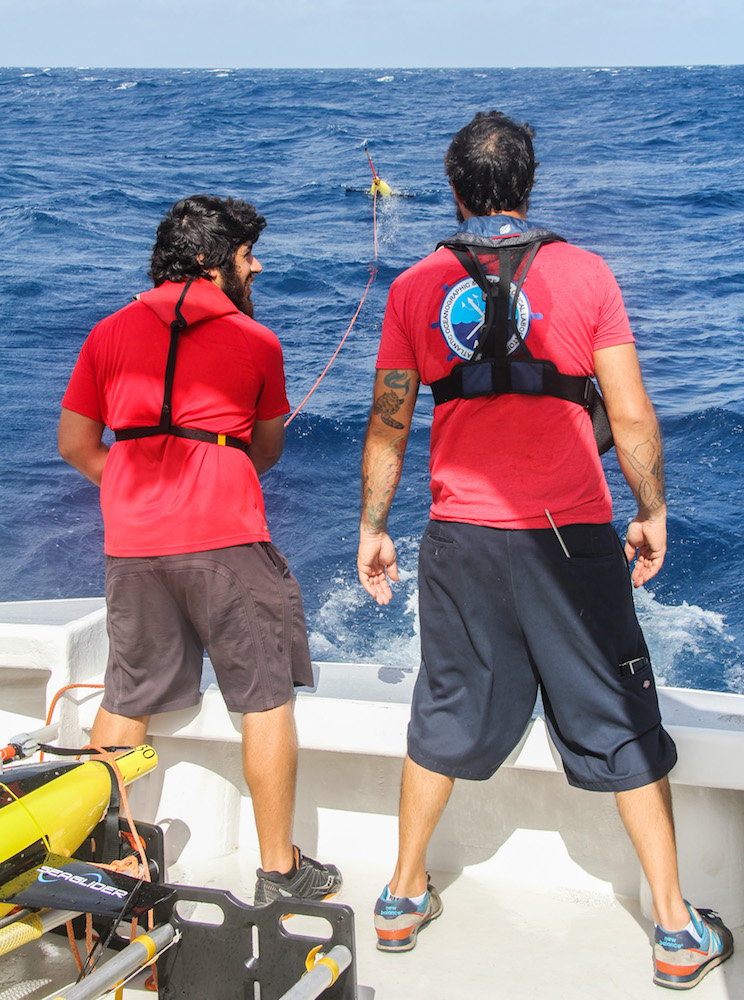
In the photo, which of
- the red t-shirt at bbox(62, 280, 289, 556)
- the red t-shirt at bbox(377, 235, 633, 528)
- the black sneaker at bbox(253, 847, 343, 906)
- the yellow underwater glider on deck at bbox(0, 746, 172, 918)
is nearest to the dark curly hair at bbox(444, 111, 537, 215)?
the red t-shirt at bbox(377, 235, 633, 528)

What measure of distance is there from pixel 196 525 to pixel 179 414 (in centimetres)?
24

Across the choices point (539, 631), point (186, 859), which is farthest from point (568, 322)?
point (186, 859)

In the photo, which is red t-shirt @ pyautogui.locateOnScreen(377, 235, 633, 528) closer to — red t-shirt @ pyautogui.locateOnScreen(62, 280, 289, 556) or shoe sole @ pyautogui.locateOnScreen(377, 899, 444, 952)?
red t-shirt @ pyautogui.locateOnScreen(62, 280, 289, 556)

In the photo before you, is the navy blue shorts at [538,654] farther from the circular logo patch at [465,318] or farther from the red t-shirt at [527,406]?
the circular logo patch at [465,318]

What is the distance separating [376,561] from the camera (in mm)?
1828

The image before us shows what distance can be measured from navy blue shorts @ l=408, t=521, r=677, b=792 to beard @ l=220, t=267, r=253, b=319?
28.5 inches

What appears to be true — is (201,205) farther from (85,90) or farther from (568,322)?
(85,90)

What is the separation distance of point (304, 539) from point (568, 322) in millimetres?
5277

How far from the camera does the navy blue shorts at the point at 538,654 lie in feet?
5.25

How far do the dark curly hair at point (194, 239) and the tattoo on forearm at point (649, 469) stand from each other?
38.4 inches

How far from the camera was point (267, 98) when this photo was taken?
2430 cm

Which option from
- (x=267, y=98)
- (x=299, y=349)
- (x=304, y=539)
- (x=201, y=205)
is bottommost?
(x=304, y=539)

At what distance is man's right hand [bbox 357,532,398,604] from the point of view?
181 cm

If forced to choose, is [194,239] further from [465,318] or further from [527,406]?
[527,406]
